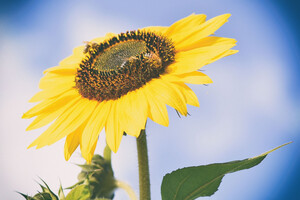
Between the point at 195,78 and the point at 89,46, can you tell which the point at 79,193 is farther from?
the point at 89,46

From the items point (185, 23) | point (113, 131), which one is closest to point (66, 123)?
point (113, 131)

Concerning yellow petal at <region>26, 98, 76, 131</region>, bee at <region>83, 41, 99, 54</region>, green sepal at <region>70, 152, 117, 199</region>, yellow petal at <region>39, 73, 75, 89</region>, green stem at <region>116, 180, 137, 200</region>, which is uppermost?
bee at <region>83, 41, 99, 54</region>

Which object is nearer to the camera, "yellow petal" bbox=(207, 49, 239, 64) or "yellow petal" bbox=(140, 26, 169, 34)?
"yellow petal" bbox=(207, 49, 239, 64)

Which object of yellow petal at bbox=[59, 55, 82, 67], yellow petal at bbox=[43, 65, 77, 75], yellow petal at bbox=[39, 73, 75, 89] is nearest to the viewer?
yellow petal at bbox=[39, 73, 75, 89]

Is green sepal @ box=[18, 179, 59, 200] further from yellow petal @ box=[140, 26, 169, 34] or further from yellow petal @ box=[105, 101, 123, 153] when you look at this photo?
yellow petal @ box=[140, 26, 169, 34]

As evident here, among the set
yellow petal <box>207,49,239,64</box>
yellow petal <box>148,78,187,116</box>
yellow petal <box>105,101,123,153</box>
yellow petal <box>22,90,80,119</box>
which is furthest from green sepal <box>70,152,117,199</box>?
yellow petal <box>207,49,239,64</box>

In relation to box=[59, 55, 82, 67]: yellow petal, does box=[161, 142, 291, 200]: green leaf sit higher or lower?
lower

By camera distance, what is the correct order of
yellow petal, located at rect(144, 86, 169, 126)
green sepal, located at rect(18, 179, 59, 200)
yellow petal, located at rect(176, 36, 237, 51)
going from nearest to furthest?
yellow petal, located at rect(144, 86, 169, 126), green sepal, located at rect(18, 179, 59, 200), yellow petal, located at rect(176, 36, 237, 51)
